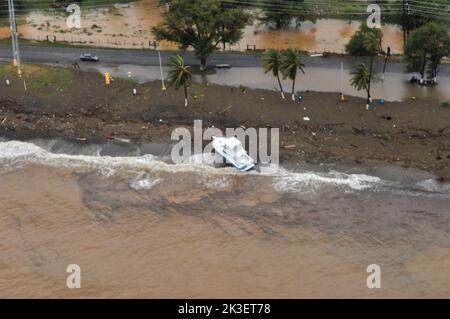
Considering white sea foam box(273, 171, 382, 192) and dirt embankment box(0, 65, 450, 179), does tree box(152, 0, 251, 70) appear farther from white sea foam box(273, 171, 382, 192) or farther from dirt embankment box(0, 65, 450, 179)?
white sea foam box(273, 171, 382, 192)

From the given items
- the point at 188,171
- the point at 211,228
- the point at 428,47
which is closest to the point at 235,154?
the point at 188,171

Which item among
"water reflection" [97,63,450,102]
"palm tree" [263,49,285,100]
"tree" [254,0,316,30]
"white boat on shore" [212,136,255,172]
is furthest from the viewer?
"tree" [254,0,316,30]

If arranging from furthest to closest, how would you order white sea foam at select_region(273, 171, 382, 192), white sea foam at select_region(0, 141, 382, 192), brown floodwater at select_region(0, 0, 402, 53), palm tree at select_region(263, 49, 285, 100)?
brown floodwater at select_region(0, 0, 402, 53) → palm tree at select_region(263, 49, 285, 100) → white sea foam at select_region(0, 141, 382, 192) → white sea foam at select_region(273, 171, 382, 192)

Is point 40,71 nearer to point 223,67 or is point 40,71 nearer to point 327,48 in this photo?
point 223,67

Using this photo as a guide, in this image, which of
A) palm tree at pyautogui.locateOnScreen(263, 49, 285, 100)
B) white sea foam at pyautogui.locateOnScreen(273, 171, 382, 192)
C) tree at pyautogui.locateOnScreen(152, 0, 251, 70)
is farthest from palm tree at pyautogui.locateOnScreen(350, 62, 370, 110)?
tree at pyautogui.locateOnScreen(152, 0, 251, 70)

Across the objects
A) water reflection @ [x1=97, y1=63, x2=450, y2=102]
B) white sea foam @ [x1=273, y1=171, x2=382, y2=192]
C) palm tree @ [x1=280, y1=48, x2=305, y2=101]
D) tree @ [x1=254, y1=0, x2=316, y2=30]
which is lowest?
white sea foam @ [x1=273, y1=171, x2=382, y2=192]

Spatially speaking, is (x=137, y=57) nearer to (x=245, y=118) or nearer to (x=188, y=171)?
(x=245, y=118)

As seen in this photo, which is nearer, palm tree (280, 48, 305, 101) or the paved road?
palm tree (280, 48, 305, 101)

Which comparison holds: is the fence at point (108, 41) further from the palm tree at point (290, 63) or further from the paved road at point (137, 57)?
the palm tree at point (290, 63)
